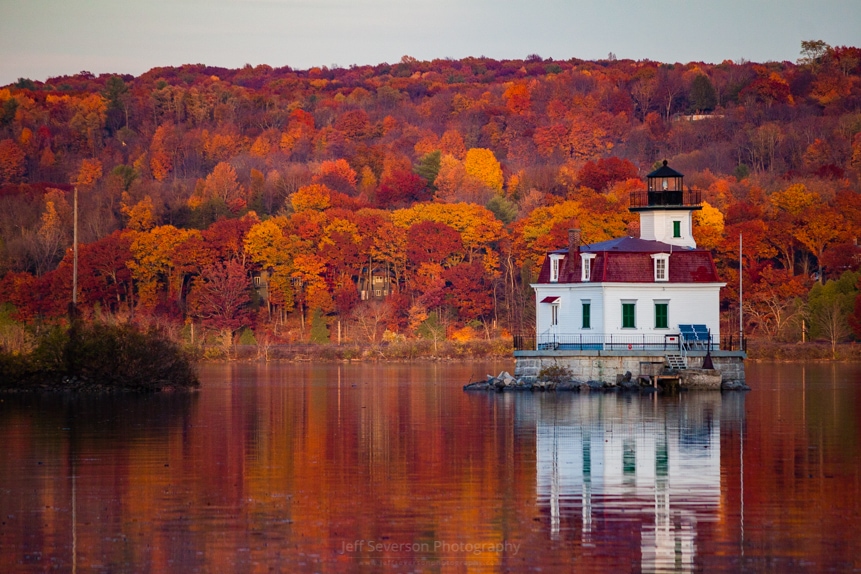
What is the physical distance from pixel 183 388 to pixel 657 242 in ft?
55.2

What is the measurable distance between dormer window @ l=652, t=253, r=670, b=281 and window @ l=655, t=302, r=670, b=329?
0.87 meters

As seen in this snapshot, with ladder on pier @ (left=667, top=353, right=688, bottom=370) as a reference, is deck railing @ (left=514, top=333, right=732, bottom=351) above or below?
above

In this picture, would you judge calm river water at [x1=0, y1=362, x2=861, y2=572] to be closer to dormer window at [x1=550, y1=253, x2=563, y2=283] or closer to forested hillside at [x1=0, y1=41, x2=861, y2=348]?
dormer window at [x1=550, y1=253, x2=563, y2=283]

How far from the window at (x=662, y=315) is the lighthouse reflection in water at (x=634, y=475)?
10.1 m

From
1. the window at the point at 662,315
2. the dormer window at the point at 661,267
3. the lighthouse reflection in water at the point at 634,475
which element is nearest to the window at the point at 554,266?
the dormer window at the point at 661,267

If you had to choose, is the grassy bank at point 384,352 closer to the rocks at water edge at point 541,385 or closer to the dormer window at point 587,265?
the dormer window at point 587,265

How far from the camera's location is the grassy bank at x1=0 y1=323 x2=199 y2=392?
41375 mm

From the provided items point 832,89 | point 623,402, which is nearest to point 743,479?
point 623,402

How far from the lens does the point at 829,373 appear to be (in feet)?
176

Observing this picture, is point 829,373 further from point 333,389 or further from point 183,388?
point 183,388

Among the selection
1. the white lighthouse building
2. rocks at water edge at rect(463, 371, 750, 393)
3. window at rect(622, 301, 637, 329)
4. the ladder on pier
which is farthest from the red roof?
rocks at water edge at rect(463, 371, 750, 393)

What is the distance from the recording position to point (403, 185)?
112 meters

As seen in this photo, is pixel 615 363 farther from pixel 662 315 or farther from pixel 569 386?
pixel 662 315

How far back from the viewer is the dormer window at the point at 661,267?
44.4 metres
